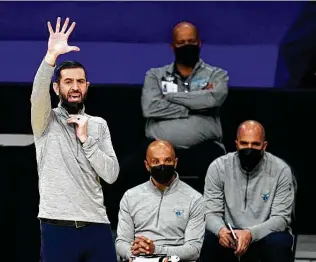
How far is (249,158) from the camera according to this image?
559cm

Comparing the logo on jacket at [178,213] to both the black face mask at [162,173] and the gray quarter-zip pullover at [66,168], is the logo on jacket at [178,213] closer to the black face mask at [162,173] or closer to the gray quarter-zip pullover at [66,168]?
the black face mask at [162,173]

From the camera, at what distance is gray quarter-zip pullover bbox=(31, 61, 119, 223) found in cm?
395

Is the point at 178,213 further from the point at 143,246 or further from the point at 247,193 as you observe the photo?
the point at 247,193

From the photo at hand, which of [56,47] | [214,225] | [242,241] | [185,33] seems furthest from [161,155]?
[56,47]

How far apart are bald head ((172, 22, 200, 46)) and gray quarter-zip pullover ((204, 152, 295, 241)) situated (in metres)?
0.88

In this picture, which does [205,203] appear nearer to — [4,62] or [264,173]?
[264,173]

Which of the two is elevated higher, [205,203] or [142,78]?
[142,78]

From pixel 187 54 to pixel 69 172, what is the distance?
2.31 metres

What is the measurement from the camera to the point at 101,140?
13.5 ft

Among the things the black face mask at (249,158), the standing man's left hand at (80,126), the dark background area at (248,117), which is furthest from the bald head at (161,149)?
the standing man's left hand at (80,126)

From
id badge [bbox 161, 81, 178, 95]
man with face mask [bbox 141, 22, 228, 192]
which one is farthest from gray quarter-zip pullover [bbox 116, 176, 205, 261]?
id badge [bbox 161, 81, 178, 95]

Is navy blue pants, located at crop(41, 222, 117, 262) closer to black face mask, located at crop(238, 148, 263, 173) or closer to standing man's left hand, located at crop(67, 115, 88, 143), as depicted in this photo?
standing man's left hand, located at crop(67, 115, 88, 143)

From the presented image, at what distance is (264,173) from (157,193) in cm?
67

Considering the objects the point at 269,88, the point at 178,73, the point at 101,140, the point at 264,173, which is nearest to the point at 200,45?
the point at 178,73
